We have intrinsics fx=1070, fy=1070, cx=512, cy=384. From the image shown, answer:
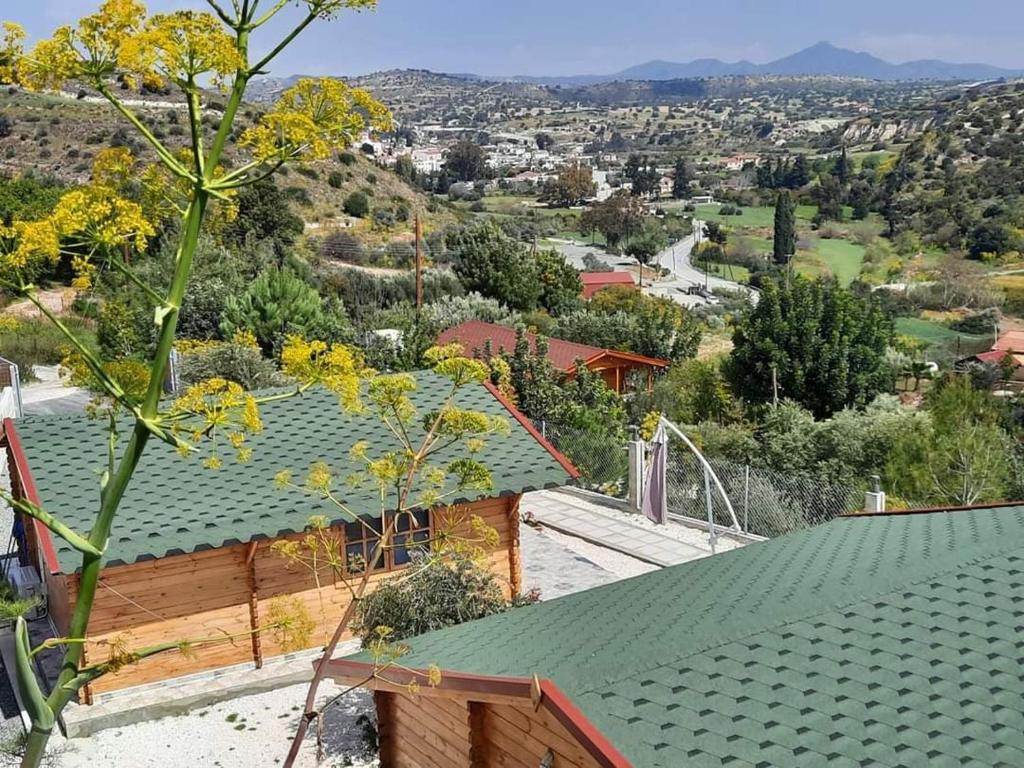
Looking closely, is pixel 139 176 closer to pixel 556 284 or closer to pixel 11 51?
pixel 11 51

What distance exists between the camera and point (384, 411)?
745 centimetres

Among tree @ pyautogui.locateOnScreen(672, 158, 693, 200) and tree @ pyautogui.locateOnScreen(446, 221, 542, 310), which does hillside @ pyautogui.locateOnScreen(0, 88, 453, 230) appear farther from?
tree @ pyautogui.locateOnScreen(672, 158, 693, 200)

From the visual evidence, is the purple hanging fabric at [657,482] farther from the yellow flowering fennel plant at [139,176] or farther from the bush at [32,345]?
the bush at [32,345]

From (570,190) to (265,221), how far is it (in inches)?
2752

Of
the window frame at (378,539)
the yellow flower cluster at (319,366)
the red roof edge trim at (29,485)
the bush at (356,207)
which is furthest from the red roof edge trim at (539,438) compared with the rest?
the bush at (356,207)

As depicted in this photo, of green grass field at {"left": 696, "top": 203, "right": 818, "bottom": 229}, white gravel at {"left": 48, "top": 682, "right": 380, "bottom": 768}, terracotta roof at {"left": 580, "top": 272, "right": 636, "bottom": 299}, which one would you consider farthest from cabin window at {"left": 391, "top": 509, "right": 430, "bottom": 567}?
green grass field at {"left": 696, "top": 203, "right": 818, "bottom": 229}

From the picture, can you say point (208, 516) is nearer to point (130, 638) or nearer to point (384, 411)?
point (130, 638)

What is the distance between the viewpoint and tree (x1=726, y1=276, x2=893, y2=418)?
2638 centimetres

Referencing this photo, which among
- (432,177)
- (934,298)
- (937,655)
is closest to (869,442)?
(937,655)

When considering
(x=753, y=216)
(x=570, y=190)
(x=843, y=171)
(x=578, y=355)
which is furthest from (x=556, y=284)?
(x=843, y=171)

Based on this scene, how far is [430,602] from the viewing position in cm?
1038

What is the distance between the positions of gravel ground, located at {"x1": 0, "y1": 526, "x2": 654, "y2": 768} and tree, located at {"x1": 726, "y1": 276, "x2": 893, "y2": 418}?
17557 mm

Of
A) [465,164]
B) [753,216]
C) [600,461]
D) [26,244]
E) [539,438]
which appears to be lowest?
[753,216]

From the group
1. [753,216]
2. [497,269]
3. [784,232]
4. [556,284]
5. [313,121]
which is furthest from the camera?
[753,216]
